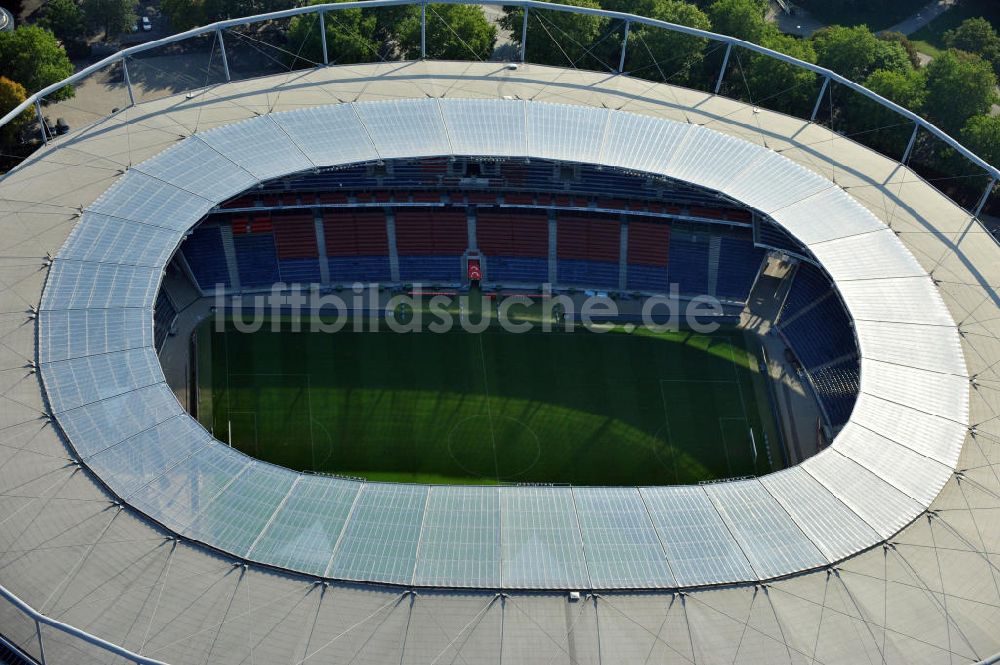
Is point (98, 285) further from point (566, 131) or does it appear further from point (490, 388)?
point (566, 131)

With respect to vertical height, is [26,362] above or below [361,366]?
above

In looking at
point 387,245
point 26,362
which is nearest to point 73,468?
point 26,362

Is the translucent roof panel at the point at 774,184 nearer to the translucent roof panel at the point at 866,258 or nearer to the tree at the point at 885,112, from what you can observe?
the translucent roof panel at the point at 866,258

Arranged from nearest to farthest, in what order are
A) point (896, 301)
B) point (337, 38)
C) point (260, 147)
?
1. point (896, 301)
2. point (260, 147)
3. point (337, 38)

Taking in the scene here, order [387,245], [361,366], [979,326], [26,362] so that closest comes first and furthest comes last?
[26,362]
[979,326]
[361,366]
[387,245]

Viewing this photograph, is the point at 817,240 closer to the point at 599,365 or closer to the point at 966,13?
the point at 599,365

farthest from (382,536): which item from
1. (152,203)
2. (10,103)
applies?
(10,103)
